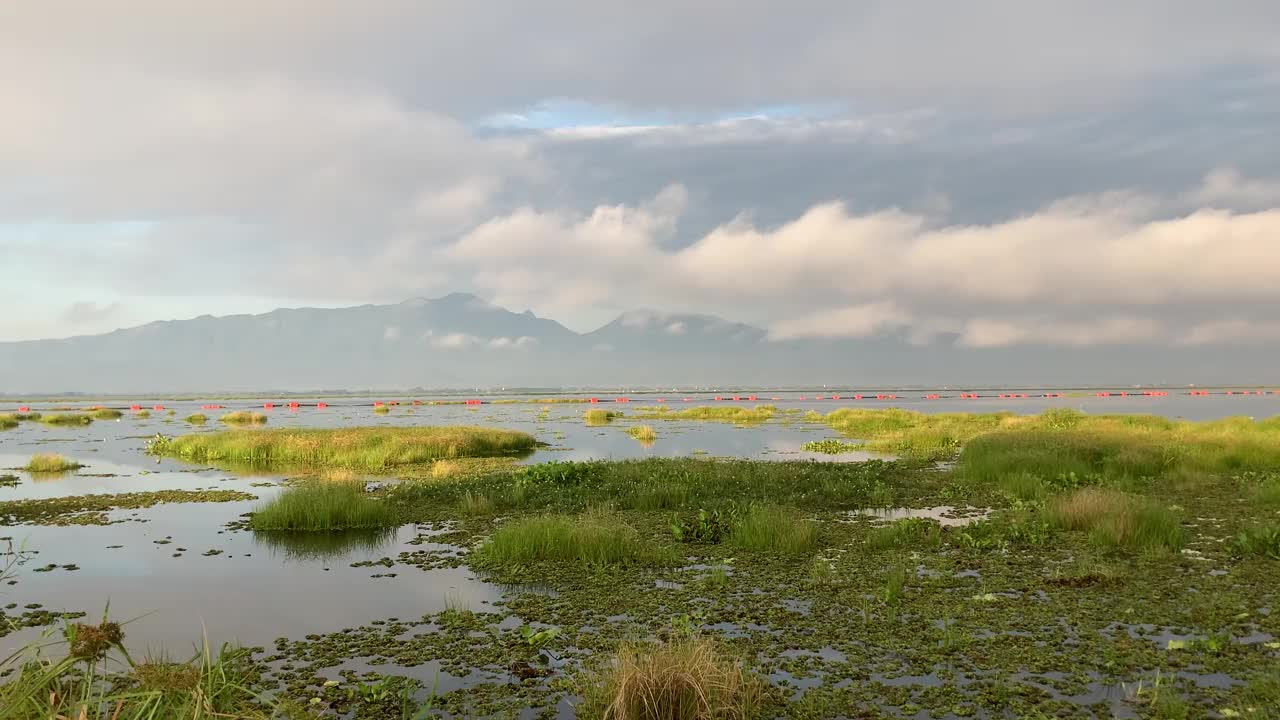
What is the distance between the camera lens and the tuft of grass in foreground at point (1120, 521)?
16.4m

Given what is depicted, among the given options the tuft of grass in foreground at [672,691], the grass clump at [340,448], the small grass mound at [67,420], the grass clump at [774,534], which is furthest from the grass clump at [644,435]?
the small grass mound at [67,420]

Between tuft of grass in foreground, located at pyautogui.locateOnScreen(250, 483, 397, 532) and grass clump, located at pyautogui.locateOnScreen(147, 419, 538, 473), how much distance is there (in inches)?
559

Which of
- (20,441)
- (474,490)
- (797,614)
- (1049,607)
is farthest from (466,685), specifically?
(20,441)

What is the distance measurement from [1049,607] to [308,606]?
13.2 metres

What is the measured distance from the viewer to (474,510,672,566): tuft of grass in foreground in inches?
651

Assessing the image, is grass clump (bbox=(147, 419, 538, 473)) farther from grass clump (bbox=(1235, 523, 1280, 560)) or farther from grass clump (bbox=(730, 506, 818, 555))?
grass clump (bbox=(1235, 523, 1280, 560))

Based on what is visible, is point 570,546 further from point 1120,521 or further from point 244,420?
point 244,420

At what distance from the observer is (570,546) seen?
16953 mm

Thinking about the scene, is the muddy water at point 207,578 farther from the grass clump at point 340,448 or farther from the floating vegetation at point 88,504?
the grass clump at point 340,448

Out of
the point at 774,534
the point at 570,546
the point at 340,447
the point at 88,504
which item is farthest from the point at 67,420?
the point at 774,534

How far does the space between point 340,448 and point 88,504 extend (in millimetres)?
16858

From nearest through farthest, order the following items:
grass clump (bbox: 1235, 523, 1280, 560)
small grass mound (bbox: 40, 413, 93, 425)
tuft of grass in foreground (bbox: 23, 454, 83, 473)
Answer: grass clump (bbox: 1235, 523, 1280, 560) < tuft of grass in foreground (bbox: 23, 454, 83, 473) < small grass mound (bbox: 40, 413, 93, 425)

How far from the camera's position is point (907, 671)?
991 centimetres

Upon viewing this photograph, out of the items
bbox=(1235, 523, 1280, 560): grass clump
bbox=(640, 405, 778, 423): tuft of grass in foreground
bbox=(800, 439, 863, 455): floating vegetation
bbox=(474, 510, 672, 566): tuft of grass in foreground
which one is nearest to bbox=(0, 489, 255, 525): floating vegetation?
bbox=(474, 510, 672, 566): tuft of grass in foreground
